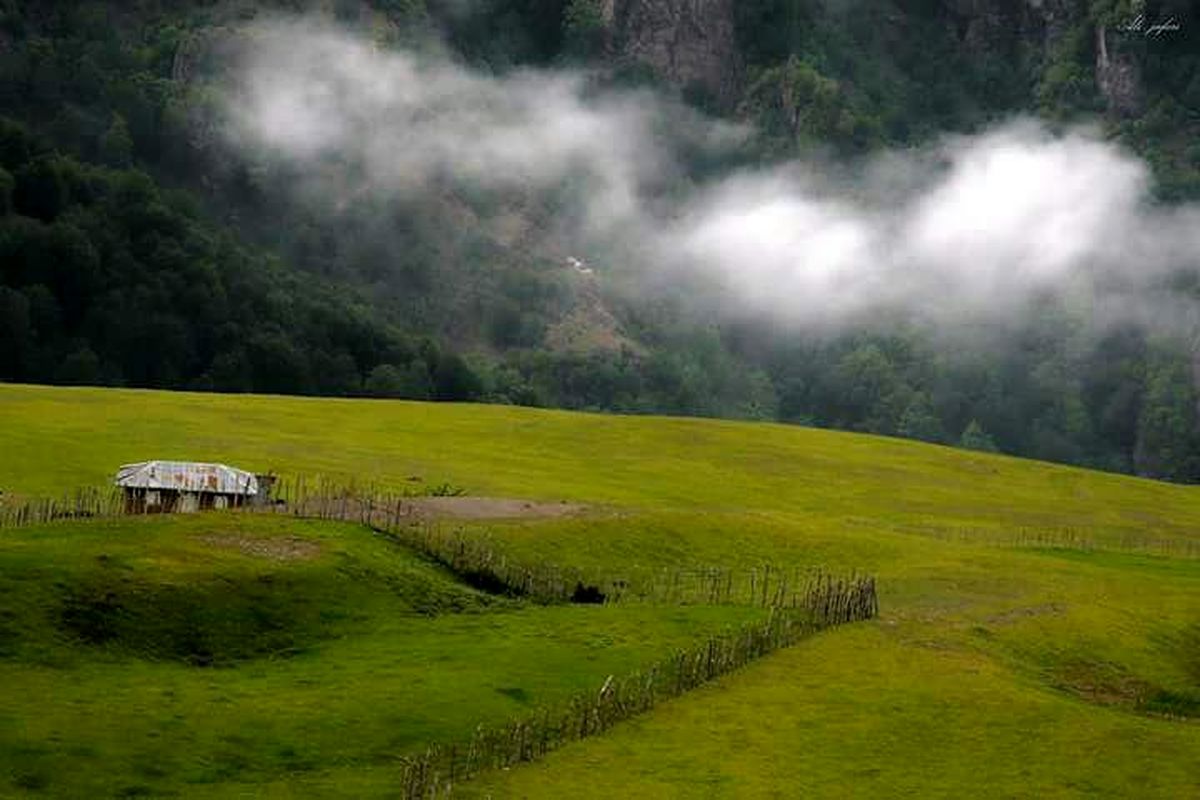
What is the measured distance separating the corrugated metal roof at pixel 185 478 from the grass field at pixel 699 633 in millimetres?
4687

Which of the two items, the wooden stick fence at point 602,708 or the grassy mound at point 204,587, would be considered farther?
the grassy mound at point 204,587

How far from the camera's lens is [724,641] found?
64625 millimetres

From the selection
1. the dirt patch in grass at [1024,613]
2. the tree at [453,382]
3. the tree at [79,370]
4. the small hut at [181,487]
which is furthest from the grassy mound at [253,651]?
the tree at [453,382]

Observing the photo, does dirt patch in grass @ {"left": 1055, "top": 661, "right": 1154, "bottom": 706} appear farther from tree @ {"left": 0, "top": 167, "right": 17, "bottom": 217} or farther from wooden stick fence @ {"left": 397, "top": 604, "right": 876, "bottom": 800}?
tree @ {"left": 0, "top": 167, "right": 17, "bottom": 217}

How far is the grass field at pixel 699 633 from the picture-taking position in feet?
165

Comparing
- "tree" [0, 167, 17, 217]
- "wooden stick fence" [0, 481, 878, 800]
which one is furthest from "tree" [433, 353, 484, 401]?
"wooden stick fence" [0, 481, 878, 800]

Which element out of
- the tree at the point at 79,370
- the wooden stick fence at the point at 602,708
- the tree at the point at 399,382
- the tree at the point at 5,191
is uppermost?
the tree at the point at 5,191

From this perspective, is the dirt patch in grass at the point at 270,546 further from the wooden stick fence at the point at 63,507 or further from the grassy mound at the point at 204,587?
the wooden stick fence at the point at 63,507

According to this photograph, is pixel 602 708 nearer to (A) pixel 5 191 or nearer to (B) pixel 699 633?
(B) pixel 699 633

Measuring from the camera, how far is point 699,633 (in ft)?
217

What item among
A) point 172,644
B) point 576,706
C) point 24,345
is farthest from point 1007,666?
point 24,345

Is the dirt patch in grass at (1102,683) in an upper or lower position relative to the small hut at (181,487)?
lower

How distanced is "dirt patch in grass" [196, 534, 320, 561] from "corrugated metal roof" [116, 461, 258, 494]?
36.3 ft

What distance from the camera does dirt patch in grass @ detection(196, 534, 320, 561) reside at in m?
65.4
